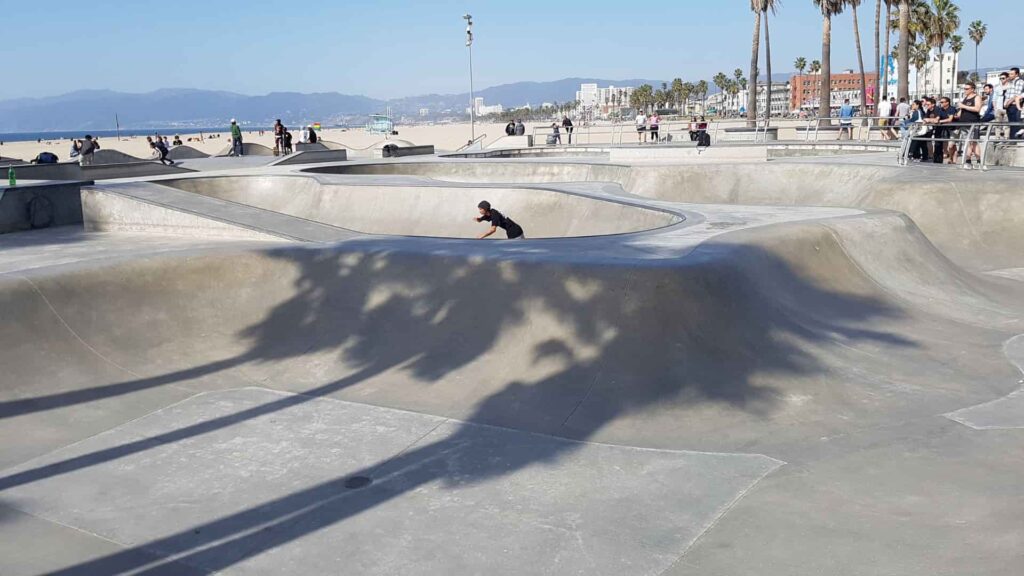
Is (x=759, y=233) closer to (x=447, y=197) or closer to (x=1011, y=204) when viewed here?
(x=1011, y=204)

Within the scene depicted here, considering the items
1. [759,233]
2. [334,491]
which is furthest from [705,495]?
[759,233]

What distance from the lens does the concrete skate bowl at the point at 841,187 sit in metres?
13.6

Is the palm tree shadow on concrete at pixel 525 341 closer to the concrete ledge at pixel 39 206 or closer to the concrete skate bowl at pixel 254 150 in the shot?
the concrete ledge at pixel 39 206

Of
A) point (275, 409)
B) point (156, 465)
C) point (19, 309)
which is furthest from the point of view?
point (19, 309)

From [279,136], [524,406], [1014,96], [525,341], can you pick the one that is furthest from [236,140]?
[524,406]

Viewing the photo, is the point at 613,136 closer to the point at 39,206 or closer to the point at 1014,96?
the point at 1014,96

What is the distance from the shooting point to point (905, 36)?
111 ft

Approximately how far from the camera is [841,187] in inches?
669

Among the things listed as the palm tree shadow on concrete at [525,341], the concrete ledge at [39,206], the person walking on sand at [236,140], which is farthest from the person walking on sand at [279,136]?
the palm tree shadow on concrete at [525,341]

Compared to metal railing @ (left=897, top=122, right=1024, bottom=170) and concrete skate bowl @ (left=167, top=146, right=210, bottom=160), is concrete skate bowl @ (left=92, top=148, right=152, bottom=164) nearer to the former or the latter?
concrete skate bowl @ (left=167, top=146, right=210, bottom=160)

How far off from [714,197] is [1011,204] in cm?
696

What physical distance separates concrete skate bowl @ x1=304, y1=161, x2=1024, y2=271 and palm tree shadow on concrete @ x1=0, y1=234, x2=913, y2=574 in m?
5.77

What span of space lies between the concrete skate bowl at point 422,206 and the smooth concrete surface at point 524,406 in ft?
10.5

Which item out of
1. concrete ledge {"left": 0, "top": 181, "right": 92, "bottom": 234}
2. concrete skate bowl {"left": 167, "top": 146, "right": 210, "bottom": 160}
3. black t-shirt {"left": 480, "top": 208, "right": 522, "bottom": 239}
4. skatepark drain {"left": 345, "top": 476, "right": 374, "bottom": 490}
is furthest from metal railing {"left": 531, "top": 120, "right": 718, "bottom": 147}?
skatepark drain {"left": 345, "top": 476, "right": 374, "bottom": 490}
